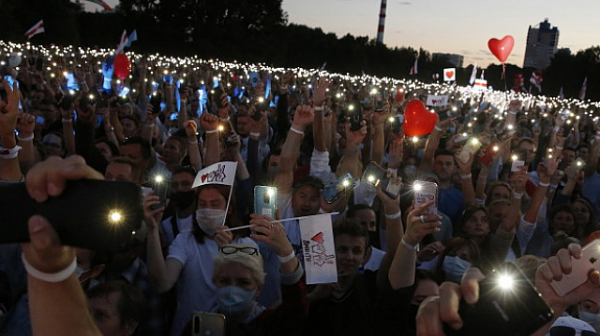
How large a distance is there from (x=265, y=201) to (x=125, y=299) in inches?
36.4

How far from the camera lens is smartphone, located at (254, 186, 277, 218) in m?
2.87

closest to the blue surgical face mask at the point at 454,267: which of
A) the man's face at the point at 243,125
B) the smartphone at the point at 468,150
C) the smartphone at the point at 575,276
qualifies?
the smartphone at the point at 575,276

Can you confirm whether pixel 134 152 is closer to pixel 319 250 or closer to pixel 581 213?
pixel 319 250

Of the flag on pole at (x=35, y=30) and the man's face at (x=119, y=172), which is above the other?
the flag on pole at (x=35, y=30)

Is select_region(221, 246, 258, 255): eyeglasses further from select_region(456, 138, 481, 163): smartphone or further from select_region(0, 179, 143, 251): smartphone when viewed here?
select_region(456, 138, 481, 163): smartphone

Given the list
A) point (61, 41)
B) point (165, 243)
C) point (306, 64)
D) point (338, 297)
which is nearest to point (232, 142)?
point (165, 243)

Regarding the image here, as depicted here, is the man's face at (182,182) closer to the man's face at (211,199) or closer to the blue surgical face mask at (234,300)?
the man's face at (211,199)

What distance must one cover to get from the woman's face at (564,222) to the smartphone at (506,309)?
158 inches

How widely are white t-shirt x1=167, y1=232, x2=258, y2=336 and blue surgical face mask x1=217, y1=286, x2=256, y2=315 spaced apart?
290 mm

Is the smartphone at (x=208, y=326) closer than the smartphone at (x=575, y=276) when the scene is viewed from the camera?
No

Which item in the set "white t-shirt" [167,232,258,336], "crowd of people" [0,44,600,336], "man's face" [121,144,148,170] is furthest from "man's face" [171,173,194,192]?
"white t-shirt" [167,232,258,336]

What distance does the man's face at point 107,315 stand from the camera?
2.49 metres

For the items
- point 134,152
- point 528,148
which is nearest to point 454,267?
point 134,152

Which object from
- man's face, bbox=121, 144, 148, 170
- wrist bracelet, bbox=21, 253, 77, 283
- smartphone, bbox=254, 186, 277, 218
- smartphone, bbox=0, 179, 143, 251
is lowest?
man's face, bbox=121, 144, 148, 170
